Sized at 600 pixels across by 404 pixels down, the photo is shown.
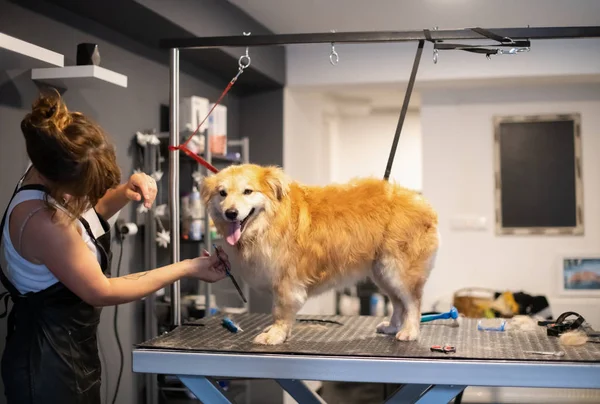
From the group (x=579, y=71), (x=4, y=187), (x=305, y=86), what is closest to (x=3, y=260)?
(x=4, y=187)

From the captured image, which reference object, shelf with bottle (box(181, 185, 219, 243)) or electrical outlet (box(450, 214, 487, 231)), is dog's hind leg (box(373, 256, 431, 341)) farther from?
electrical outlet (box(450, 214, 487, 231))

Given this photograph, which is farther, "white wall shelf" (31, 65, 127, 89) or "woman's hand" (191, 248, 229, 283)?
"white wall shelf" (31, 65, 127, 89)

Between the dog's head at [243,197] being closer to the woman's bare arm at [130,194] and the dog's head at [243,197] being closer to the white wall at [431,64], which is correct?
the woman's bare arm at [130,194]

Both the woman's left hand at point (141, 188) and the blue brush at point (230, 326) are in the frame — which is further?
the blue brush at point (230, 326)

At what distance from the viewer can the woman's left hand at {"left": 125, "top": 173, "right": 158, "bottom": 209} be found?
2.06 metres

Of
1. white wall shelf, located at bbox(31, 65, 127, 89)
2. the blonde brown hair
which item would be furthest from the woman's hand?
white wall shelf, located at bbox(31, 65, 127, 89)

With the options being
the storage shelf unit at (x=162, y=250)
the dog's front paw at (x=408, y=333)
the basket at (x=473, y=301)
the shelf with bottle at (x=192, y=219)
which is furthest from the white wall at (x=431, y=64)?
the dog's front paw at (x=408, y=333)

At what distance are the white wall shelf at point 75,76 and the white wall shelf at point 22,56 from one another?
0.14m

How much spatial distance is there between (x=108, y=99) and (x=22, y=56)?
3.56 ft

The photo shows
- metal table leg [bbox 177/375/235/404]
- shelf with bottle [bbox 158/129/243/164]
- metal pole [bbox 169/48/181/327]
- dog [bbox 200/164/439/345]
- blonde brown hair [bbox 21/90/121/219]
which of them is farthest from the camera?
shelf with bottle [bbox 158/129/243/164]

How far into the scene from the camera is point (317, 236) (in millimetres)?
2129

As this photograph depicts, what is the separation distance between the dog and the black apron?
43 centimetres

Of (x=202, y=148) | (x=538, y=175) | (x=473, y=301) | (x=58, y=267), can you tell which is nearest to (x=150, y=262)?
(x=202, y=148)

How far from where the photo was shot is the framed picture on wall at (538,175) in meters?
5.38
